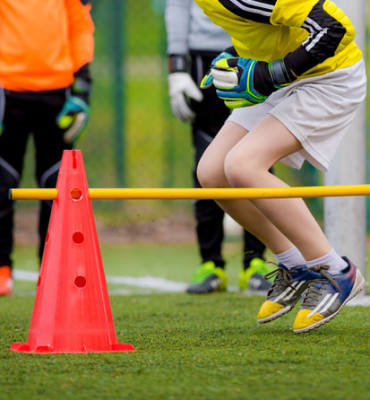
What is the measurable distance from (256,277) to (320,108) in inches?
57.9

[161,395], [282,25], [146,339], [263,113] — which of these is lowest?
[146,339]

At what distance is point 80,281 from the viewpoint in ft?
8.45

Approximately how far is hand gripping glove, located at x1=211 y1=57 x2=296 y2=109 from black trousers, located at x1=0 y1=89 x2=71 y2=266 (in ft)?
5.36

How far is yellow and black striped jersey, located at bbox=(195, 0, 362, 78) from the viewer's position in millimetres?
2719

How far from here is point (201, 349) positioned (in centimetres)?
257

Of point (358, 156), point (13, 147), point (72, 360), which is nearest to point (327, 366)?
point (72, 360)

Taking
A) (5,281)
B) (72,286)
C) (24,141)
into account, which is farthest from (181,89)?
(72,286)

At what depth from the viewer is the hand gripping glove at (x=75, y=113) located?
14.2 ft

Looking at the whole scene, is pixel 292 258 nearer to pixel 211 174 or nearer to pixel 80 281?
pixel 211 174

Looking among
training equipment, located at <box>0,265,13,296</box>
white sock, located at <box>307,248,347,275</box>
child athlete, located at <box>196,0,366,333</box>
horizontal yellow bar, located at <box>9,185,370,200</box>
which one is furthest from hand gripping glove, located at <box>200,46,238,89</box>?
training equipment, located at <box>0,265,13,296</box>

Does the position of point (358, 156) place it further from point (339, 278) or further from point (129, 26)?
point (129, 26)

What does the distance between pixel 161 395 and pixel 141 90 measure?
8.11 m

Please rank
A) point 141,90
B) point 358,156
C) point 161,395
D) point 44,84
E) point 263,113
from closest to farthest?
point 161,395, point 263,113, point 358,156, point 44,84, point 141,90

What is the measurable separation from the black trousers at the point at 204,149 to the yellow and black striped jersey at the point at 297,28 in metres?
1.33
